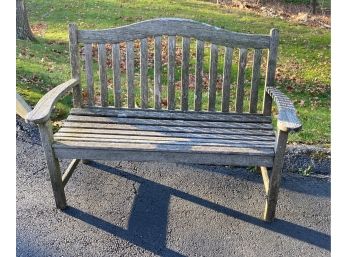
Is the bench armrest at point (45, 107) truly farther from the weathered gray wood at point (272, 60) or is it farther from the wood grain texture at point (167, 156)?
the weathered gray wood at point (272, 60)

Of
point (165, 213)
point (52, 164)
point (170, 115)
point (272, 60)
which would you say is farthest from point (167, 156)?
point (272, 60)

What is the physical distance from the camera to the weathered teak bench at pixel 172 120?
3.05 meters

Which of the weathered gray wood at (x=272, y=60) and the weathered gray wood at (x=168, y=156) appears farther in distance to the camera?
the weathered gray wood at (x=272, y=60)

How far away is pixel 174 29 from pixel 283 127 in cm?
131

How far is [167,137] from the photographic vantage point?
10.8ft

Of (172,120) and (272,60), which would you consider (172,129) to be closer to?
(172,120)

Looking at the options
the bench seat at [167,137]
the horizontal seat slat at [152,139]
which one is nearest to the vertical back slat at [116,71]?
the bench seat at [167,137]

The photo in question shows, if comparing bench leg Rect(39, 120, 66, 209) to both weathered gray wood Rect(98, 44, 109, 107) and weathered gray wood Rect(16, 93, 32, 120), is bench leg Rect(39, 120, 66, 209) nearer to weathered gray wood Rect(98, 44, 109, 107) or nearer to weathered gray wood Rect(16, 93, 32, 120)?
weathered gray wood Rect(98, 44, 109, 107)

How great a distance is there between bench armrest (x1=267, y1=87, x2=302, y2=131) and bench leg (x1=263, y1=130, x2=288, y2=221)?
0.08 meters

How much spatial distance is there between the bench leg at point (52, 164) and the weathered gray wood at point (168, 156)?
0.06 metres

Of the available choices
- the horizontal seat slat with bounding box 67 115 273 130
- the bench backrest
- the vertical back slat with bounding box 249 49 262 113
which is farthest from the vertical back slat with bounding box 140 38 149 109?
the vertical back slat with bounding box 249 49 262 113

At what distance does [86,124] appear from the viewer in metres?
3.48

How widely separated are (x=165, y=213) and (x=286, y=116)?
1.21m

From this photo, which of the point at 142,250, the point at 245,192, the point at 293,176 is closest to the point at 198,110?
the point at 245,192
